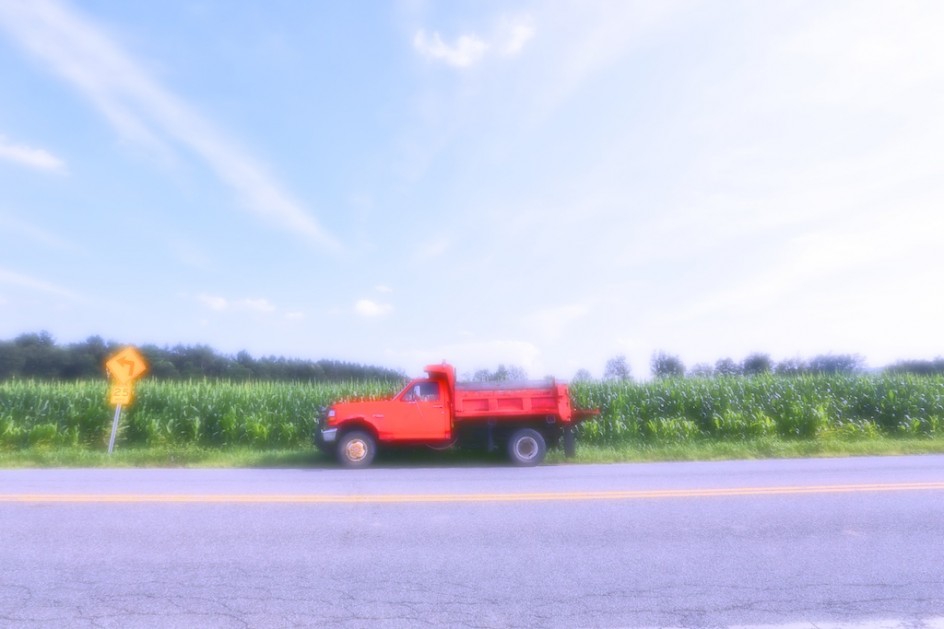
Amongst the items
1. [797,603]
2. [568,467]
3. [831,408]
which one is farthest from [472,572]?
[831,408]

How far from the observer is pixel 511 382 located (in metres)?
15.9

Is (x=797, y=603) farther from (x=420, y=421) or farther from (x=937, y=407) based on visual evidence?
(x=937, y=407)

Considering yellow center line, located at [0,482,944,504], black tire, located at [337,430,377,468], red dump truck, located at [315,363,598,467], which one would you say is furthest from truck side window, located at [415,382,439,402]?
yellow center line, located at [0,482,944,504]

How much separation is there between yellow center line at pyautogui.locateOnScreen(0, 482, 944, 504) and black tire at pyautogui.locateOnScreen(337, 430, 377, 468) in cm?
461

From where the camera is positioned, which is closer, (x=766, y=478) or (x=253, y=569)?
(x=253, y=569)

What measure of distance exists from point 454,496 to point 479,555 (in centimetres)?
330

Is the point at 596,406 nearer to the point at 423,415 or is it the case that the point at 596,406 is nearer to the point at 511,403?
the point at 511,403

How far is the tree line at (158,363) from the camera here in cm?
4391

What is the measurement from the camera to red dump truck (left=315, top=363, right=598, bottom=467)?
14.9 metres

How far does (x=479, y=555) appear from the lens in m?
6.68

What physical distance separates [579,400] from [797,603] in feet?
51.5

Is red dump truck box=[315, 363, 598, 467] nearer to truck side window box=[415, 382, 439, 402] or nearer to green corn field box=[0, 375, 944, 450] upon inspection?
truck side window box=[415, 382, 439, 402]

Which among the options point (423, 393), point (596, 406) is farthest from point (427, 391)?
point (596, 406)

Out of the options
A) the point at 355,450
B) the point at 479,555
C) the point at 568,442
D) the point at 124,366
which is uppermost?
the point at 124,366
